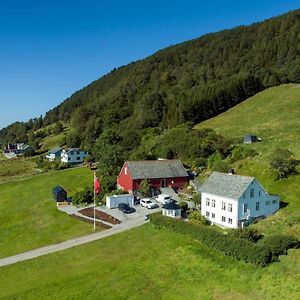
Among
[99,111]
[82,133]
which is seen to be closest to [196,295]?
[82,133]

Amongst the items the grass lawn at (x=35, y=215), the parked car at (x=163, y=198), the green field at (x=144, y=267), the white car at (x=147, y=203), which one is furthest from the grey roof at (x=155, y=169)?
the green field at (x=144, y=267)

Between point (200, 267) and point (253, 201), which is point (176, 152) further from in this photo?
point (200, 267)

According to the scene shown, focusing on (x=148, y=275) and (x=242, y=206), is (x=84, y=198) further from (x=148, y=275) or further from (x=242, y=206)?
(x=148, y=275)

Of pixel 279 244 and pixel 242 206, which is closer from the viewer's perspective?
pixel 279 244

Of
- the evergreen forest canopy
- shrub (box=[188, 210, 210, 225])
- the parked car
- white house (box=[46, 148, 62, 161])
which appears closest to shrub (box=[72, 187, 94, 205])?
the parked car

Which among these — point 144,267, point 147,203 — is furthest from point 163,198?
point 144,267

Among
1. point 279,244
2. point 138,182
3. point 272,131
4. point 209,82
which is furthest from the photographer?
point 209,82

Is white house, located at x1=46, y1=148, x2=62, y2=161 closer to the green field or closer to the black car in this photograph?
the green field

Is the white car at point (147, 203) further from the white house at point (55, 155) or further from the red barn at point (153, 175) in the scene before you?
the white house at point (55, 155)
